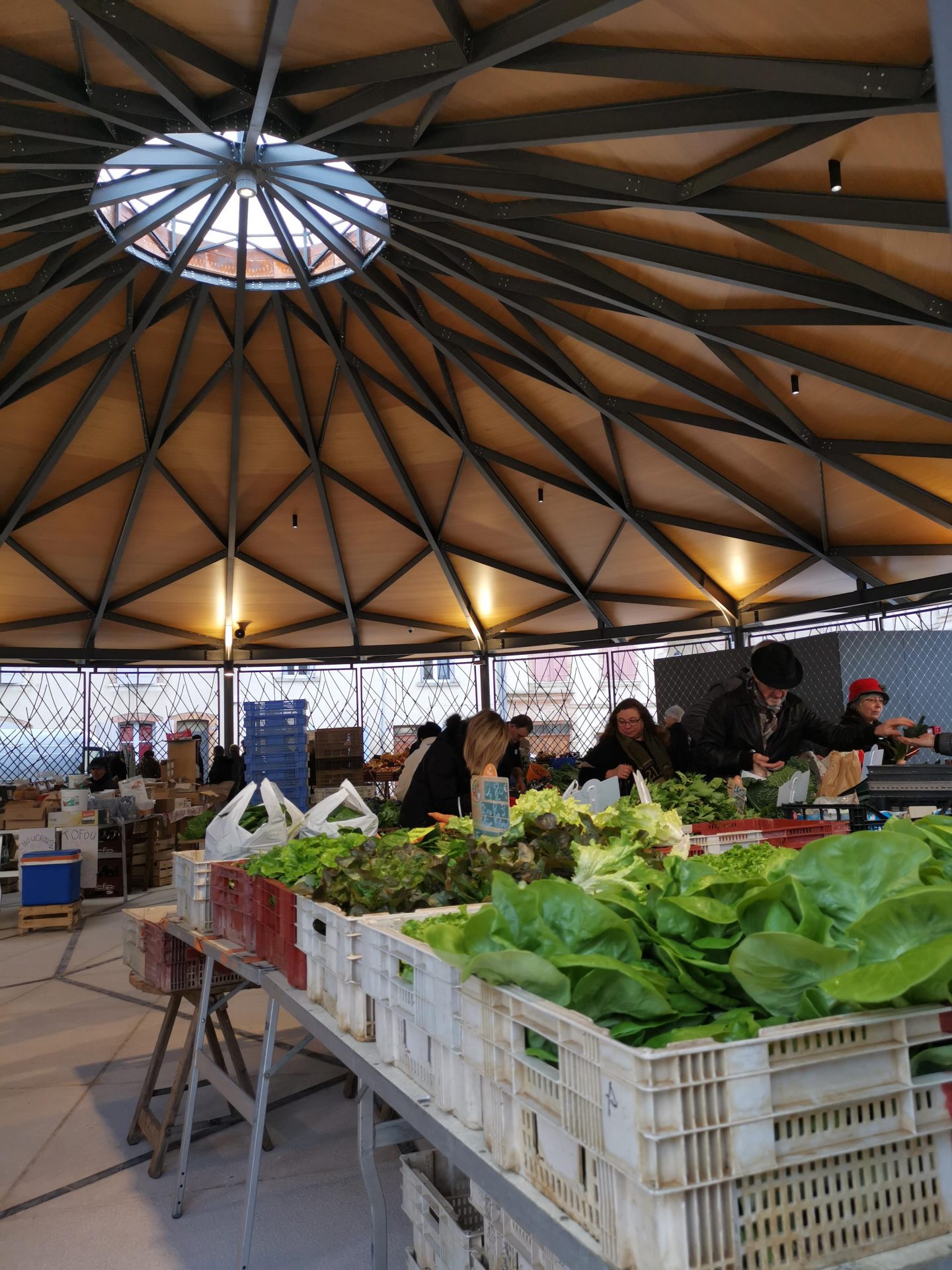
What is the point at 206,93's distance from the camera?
247 inches

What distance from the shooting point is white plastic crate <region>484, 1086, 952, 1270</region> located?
3.65ft

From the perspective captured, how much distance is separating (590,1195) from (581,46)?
5.85 meters

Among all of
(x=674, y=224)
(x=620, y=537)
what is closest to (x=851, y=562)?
(x=620, y=537)

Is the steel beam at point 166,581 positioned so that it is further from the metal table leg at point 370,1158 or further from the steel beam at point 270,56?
the metal table leg at point 370,1158

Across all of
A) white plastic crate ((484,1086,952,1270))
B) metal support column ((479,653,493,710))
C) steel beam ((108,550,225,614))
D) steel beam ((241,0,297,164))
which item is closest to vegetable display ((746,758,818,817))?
white plastic crate ((484,1086,952,1270))

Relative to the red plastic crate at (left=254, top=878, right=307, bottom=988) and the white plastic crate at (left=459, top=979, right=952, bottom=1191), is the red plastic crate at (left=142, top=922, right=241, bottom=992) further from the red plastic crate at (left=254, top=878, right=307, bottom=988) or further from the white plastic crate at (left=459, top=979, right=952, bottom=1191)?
the white plastic crate at (left=459, top=979, right=952, bottom=1191)

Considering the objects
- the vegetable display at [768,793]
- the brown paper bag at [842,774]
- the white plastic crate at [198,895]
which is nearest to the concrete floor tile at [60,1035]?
the white plastic crate at [198,895]

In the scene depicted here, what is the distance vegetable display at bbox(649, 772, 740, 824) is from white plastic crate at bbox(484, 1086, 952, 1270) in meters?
2.95

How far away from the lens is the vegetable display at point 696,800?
429 centimetres

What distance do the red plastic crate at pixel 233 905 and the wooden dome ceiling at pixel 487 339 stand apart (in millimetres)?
4314

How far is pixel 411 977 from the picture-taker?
1.98 metres

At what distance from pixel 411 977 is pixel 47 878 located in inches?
349

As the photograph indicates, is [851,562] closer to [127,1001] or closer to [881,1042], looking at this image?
[127,1001]

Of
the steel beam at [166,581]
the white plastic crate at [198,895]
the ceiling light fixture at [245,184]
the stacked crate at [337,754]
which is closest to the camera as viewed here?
the white plastic crate at [198,895]
